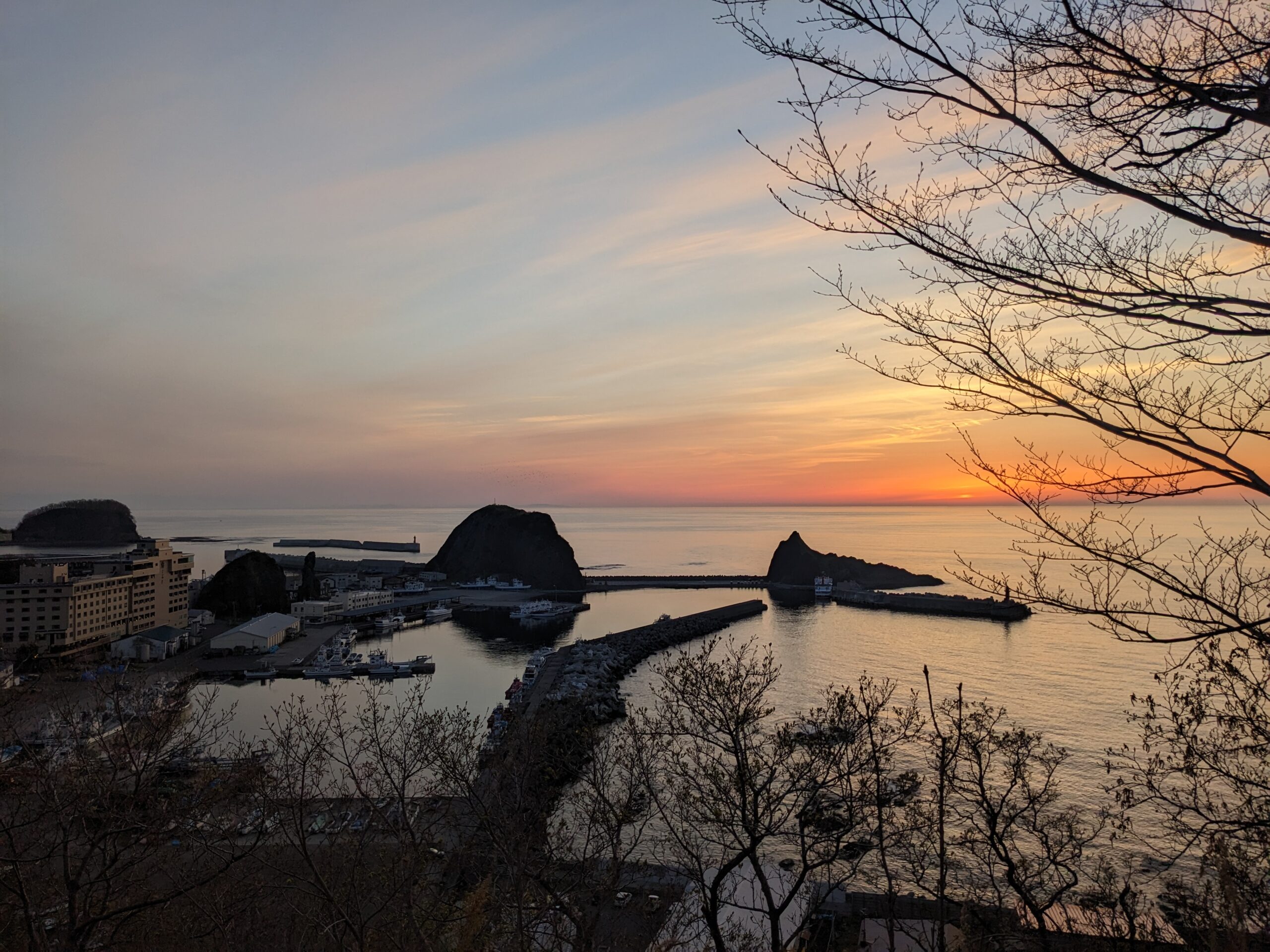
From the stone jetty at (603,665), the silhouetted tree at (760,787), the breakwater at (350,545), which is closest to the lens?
the silhouetted tree at (760,787)

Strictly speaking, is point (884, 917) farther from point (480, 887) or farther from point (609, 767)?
point (609, 767)

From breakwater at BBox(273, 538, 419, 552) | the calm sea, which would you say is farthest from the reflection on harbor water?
breakwater at BBox(273, 538, 419, 552)

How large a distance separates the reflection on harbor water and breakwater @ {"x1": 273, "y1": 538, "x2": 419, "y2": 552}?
4572 centimetres

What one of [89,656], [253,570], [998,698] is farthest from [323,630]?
[998,698]

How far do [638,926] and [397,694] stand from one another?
12.0m

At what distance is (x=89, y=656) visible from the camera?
1958 cm

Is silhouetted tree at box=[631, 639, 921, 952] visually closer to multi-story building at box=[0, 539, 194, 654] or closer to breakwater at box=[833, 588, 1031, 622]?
multi-story building at box=[0, 539, 194, 654]

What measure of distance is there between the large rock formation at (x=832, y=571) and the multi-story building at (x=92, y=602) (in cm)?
2976

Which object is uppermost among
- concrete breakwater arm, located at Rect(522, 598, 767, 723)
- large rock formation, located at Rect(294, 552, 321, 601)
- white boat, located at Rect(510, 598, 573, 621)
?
large rock formation, located at Rect(294, 552, 321, 601)

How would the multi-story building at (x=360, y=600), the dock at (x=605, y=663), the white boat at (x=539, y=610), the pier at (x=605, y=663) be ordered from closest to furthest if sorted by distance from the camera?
the dock at (x=605, y=663), the pier at (x=605, y=663), the white boat at (x=539, y=610), the multi-story building at (x=360, y=600)

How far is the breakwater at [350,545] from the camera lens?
75562 mm

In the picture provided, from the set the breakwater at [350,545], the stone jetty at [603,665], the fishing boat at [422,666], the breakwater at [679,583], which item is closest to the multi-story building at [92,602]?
the fishing boat at [422,666]

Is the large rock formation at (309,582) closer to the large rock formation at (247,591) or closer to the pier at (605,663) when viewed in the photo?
the large rock formation at (247,591)

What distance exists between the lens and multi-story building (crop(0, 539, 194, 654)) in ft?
66.9
